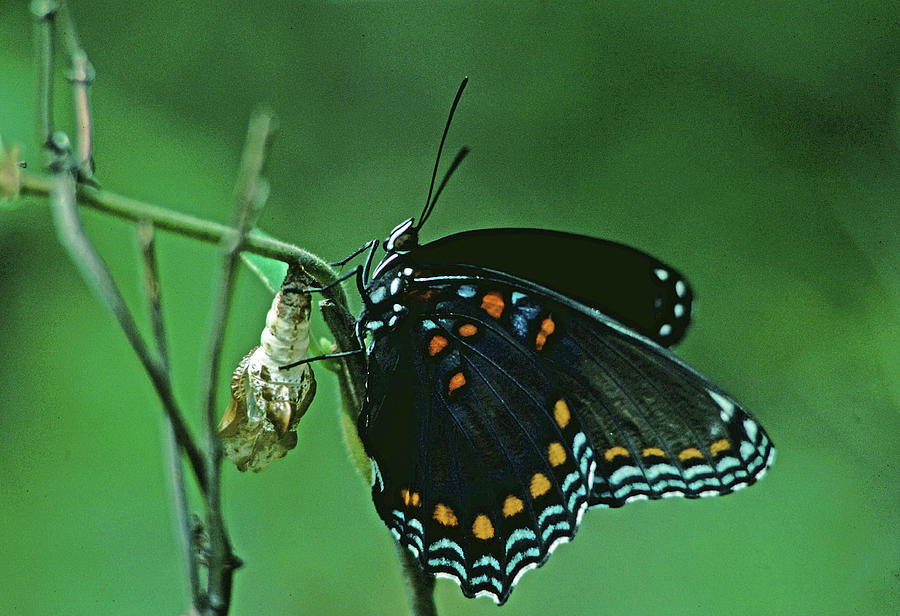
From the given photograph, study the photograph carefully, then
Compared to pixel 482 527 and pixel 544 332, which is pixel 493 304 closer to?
pixel 544 332

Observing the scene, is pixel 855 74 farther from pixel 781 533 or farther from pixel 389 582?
pixel 389 582

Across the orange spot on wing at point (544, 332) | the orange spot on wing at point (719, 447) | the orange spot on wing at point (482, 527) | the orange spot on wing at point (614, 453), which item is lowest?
the orange spot on wing at point (719, 447)

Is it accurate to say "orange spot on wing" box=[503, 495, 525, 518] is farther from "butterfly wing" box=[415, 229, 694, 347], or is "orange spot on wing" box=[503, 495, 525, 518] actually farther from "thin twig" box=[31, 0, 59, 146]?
"thin twig" box=[31, 0, 59, 146]

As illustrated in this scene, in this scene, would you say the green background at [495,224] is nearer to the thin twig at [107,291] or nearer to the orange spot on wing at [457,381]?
the orange spot on wing at [457,381]

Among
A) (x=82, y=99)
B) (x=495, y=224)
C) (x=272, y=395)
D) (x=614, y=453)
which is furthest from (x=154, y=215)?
(x=495, y=224)

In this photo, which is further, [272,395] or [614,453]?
[614,453]

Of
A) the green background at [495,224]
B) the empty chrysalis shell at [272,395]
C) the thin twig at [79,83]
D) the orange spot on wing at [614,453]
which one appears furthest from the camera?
the green background at [495,224]

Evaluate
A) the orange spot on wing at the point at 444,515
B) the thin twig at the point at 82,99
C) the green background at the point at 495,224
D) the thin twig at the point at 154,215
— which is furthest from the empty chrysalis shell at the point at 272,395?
the green background at the point at 495,224
